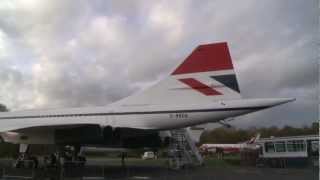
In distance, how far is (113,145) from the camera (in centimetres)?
2025

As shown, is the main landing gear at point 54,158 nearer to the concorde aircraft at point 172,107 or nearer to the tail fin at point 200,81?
the concorde aircraft at point 172,107

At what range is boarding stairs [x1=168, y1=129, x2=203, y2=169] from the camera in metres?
20.0

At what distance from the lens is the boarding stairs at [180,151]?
20.0m

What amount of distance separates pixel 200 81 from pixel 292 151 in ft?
42.7

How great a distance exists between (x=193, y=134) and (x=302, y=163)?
6913 mm

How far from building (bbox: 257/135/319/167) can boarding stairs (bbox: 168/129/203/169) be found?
617 centimetres

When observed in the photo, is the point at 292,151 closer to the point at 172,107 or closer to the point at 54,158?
the point at 172,107

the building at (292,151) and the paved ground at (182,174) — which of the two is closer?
the paved ground at (182,174)

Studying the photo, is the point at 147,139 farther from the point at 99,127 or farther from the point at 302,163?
the point at 302,163

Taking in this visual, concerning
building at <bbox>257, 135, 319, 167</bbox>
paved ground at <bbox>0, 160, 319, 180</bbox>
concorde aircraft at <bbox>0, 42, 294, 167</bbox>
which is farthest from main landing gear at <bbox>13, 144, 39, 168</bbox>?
building at <bbox>257, 135, 319, 167</bbox>

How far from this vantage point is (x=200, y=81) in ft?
57.2

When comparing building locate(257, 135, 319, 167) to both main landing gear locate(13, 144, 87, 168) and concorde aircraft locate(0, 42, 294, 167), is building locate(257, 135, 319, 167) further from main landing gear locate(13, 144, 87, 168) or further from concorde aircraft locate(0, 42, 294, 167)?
main landing gear locate(13, 144, 87, 168)

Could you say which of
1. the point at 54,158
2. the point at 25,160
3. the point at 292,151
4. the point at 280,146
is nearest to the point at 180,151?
the point at 54,158

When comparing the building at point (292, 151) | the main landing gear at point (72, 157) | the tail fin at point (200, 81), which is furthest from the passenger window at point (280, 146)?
the main landing gear at point (72, 157)
